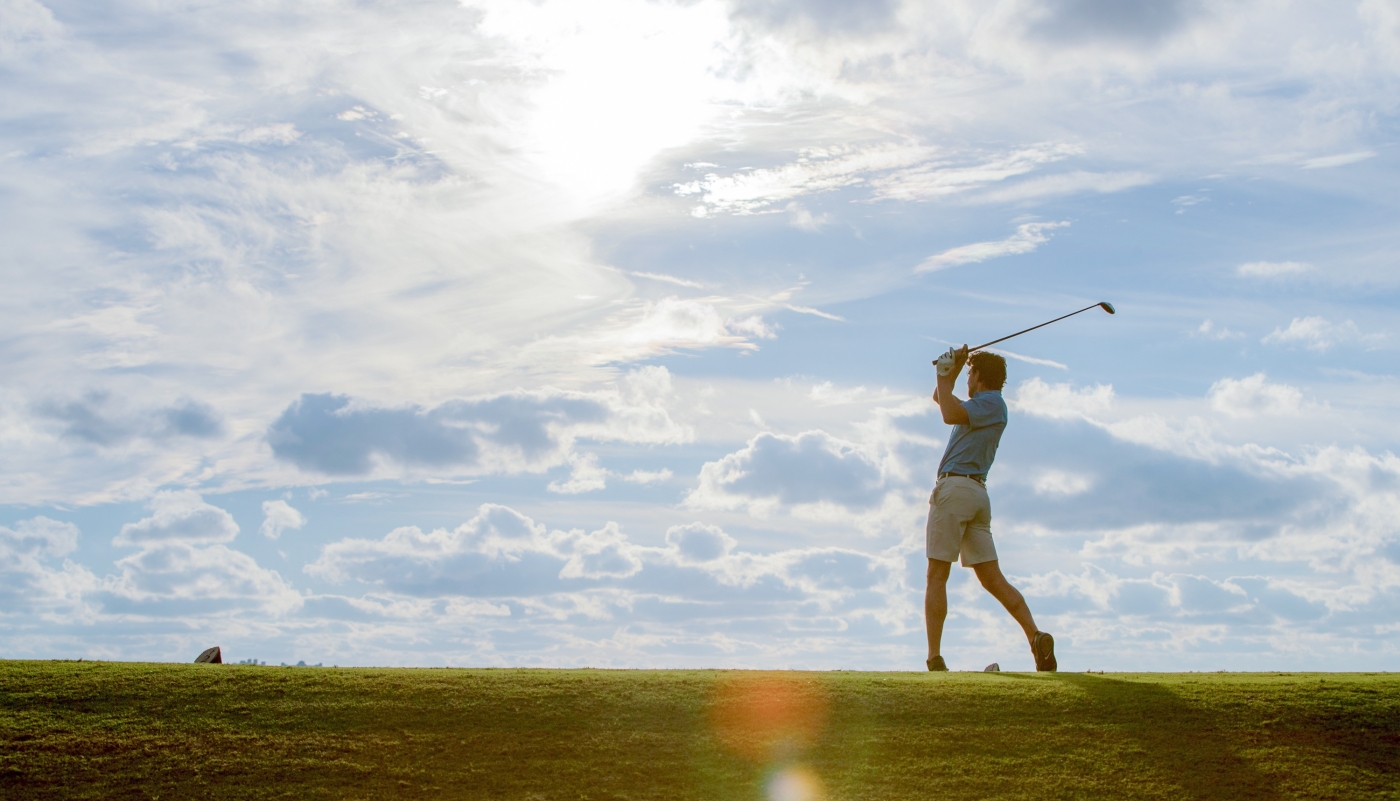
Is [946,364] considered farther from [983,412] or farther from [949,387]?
[983,412]

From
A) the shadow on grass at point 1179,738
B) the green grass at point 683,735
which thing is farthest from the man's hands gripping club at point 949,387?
the shadow on grass at point 1179,738

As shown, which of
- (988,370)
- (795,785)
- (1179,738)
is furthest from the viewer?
(988,370)

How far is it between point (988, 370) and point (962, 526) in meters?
1.68

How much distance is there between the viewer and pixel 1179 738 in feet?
27.2

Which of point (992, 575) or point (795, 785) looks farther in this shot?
point (992, 575)

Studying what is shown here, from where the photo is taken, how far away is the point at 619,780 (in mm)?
7684

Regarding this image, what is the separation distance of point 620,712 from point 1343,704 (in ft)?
18.6

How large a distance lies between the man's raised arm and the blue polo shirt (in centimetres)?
9

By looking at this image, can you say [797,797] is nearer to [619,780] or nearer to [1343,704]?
[619,780]

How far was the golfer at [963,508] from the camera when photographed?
11336 millimetres

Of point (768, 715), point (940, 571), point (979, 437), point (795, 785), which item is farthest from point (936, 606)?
point (795, 785)

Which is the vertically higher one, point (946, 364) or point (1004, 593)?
point (946, 364)

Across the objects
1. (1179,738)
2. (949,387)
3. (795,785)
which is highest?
(949,387)

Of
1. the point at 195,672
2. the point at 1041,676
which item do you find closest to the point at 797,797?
the point at 1041,676
